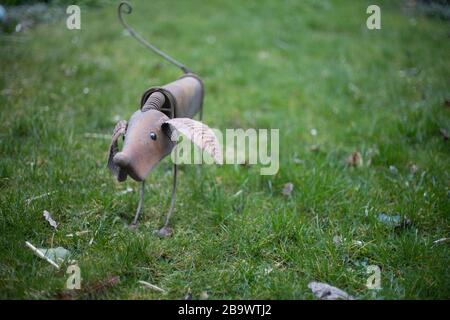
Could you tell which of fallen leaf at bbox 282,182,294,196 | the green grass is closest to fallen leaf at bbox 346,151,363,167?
the green grass

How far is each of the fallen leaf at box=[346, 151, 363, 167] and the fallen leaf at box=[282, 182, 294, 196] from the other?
68 centimetres

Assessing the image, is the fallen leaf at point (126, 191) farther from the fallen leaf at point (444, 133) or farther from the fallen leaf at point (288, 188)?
the fallen leaf at point (444, 133)

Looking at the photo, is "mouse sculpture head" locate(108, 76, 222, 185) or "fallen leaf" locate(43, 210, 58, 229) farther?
"fallen leaf" locate(43, 210, 58, 229)

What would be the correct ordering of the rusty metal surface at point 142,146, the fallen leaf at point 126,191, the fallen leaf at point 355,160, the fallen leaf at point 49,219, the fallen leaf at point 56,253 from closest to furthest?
1. the rusty metal surface at point 142,146
2. the fallen leaf at point 56,253
3. the fallen leaf at point 49,219
4. the fallen leaf at point 126,191
5. the fallen leaf at point 355,160

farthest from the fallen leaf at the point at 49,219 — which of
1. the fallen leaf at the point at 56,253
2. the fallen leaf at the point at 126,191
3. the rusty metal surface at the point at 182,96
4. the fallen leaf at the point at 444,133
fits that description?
the fallen leaf at the point at 444,133

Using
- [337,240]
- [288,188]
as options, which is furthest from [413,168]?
[337,240]

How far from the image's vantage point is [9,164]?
122 inches

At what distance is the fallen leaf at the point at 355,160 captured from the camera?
3.58m

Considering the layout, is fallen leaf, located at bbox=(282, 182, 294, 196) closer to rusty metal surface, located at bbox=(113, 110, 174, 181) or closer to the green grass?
the green grass

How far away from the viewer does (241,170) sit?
3.51 metres

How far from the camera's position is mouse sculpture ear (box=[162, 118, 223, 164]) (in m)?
2.05

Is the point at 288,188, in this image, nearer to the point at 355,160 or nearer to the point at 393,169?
the point at 355,160

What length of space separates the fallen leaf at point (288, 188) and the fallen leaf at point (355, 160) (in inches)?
26.7
